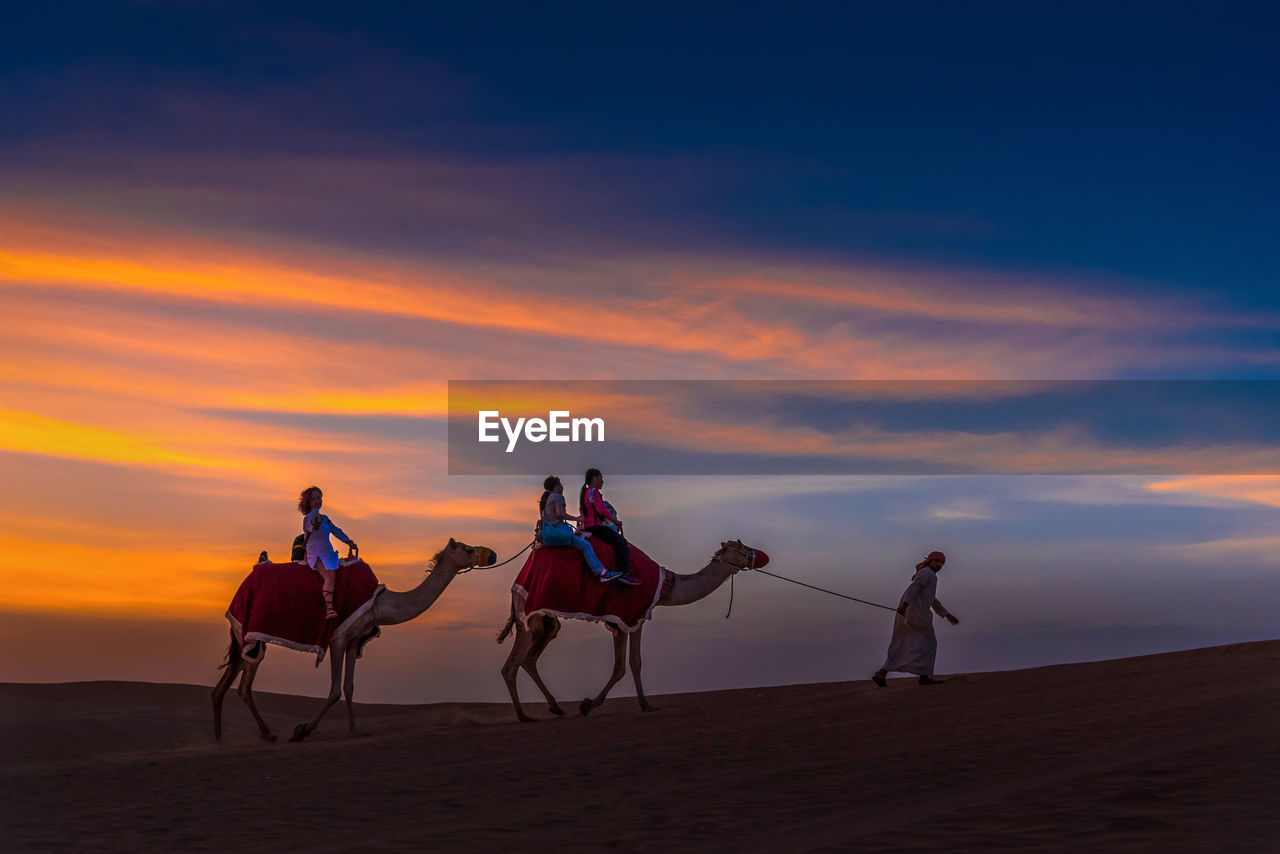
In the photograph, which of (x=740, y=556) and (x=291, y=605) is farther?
(x=740, y=556)

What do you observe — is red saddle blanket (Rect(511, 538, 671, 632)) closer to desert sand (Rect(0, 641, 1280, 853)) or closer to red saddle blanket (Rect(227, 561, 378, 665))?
desert sand (Rect(0, 641, 1280, 853))

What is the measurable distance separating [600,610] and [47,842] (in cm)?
975

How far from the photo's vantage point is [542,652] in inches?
863

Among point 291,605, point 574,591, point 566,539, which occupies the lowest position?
point 291,605

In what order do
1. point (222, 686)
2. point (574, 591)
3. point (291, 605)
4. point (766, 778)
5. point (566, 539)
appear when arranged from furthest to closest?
point (222, 686)
point (566, 539)
point (574, 591)
point (291, 605)
point (766, 778)

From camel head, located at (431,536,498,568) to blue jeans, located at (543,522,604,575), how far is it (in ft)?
4.73

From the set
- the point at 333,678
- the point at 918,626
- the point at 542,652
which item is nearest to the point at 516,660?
the point at 542,652

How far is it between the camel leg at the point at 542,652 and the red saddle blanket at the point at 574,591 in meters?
0.66

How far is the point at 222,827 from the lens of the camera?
13.1 m

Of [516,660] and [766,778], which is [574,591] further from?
[766,778]

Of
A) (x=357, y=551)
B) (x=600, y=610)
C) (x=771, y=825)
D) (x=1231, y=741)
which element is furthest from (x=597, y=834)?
(x=357, y=551)

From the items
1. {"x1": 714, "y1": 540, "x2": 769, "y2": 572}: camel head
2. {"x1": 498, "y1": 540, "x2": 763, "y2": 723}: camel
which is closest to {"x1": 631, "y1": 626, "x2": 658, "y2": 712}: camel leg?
{"x1": 498, "y1": 540, "x2": 763, "y2": 723}: camel

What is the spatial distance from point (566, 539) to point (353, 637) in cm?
372

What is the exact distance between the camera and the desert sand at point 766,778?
1140 centimetres
